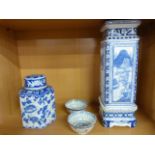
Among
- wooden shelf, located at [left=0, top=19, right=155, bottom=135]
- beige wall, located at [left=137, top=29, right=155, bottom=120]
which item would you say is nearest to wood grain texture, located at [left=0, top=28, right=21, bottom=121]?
wooden shelf, located at [left=0, top=19, right=155, bottom=135]

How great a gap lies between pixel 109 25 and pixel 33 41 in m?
0.42

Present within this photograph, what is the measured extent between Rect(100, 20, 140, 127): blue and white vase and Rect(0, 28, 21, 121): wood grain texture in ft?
1.21

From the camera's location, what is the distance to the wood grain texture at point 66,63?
777 mm

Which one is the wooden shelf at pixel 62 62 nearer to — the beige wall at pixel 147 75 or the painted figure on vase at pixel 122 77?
the beige wall at pixel 147 75

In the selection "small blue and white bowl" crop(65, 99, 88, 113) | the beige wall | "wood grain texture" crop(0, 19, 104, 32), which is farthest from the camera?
"small blue and white bowl" crop(65, 99, 88, 113)

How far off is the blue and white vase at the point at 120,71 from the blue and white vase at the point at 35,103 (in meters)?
0.20

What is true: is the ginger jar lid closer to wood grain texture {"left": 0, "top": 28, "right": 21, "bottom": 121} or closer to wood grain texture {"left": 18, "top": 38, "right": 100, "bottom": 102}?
wood grain texture {"left": 0, "top": 28, "right": 21, "bottom": 121}

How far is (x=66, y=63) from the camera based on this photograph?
79 cm

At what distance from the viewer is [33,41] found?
2.55 ft

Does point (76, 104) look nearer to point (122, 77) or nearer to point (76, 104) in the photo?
point (76, 104)

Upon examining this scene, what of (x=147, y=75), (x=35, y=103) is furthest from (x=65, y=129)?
(x=147, y=75)

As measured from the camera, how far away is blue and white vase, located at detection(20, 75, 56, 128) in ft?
1.82

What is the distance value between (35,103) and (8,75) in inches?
8.1
